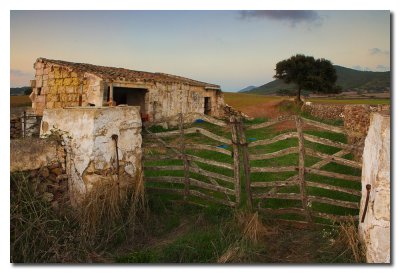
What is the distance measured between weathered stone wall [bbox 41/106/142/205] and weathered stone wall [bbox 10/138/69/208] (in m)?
0.10

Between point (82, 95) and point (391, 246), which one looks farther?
point (82, 95)

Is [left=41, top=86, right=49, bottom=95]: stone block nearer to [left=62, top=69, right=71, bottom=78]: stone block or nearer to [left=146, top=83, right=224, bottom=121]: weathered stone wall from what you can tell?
[left=62, top=69, right=71, bottom=78]: stone block

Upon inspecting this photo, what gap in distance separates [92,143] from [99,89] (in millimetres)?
8410

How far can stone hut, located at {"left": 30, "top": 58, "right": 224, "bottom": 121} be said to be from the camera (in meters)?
12.3

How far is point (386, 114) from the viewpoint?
3012mm

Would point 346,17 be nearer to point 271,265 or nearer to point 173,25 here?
point 173,25

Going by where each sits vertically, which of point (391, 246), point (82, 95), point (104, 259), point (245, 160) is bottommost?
point (104, 259)

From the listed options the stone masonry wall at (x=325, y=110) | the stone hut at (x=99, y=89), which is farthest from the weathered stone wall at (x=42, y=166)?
the stone masonry wall at (x=325, y=110)

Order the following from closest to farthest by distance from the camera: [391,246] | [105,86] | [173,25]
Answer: [391,246], [173,25], [105,86]

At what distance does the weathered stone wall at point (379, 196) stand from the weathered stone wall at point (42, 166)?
3.23 metres

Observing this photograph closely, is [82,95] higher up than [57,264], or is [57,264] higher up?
[82,95]

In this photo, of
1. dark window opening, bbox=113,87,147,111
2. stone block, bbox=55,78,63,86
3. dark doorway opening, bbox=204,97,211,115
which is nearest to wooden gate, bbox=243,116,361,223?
stone block, bbox=55,78,63,86
